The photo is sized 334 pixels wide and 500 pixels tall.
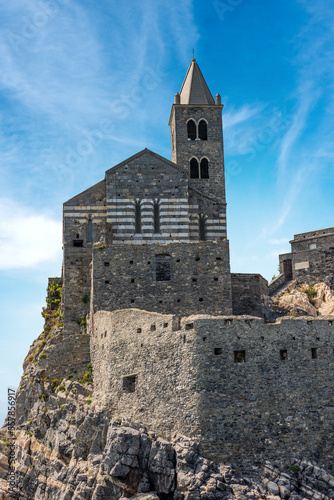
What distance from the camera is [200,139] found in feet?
203

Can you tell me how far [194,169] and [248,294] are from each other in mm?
13996

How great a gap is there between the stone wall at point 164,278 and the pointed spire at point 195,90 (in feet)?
60.1

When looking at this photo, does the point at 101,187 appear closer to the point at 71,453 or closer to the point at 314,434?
the point at 71,453

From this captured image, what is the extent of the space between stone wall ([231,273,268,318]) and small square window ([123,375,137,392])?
10.8 m

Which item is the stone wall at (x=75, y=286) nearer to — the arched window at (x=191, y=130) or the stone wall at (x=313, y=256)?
the arched window at (x=191, y=130)

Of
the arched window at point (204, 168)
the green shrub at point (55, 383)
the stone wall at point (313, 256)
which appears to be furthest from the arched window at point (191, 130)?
the green shrub at point (55, 383)

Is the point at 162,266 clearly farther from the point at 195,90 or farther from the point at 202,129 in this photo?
the point at 195,90

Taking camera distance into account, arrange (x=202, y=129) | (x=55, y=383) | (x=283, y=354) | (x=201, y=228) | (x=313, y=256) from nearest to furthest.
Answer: (x=283, y=354)
(x=55, y=383)
(x=201, y=228)
(x=202, y=129)
(x=313, y=256)

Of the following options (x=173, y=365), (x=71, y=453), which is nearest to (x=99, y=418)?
(x=71, y=453)

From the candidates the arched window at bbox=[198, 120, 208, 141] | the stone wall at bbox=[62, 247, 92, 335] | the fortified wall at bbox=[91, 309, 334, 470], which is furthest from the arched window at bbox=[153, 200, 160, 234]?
the fortified wall at bbox=[91, 309, 334, 470]

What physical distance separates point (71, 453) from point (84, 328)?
9.72m

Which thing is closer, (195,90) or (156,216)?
(156,216)

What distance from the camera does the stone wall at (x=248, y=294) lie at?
50938 millimetres

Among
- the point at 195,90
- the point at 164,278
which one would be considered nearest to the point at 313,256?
the point at 195,90
